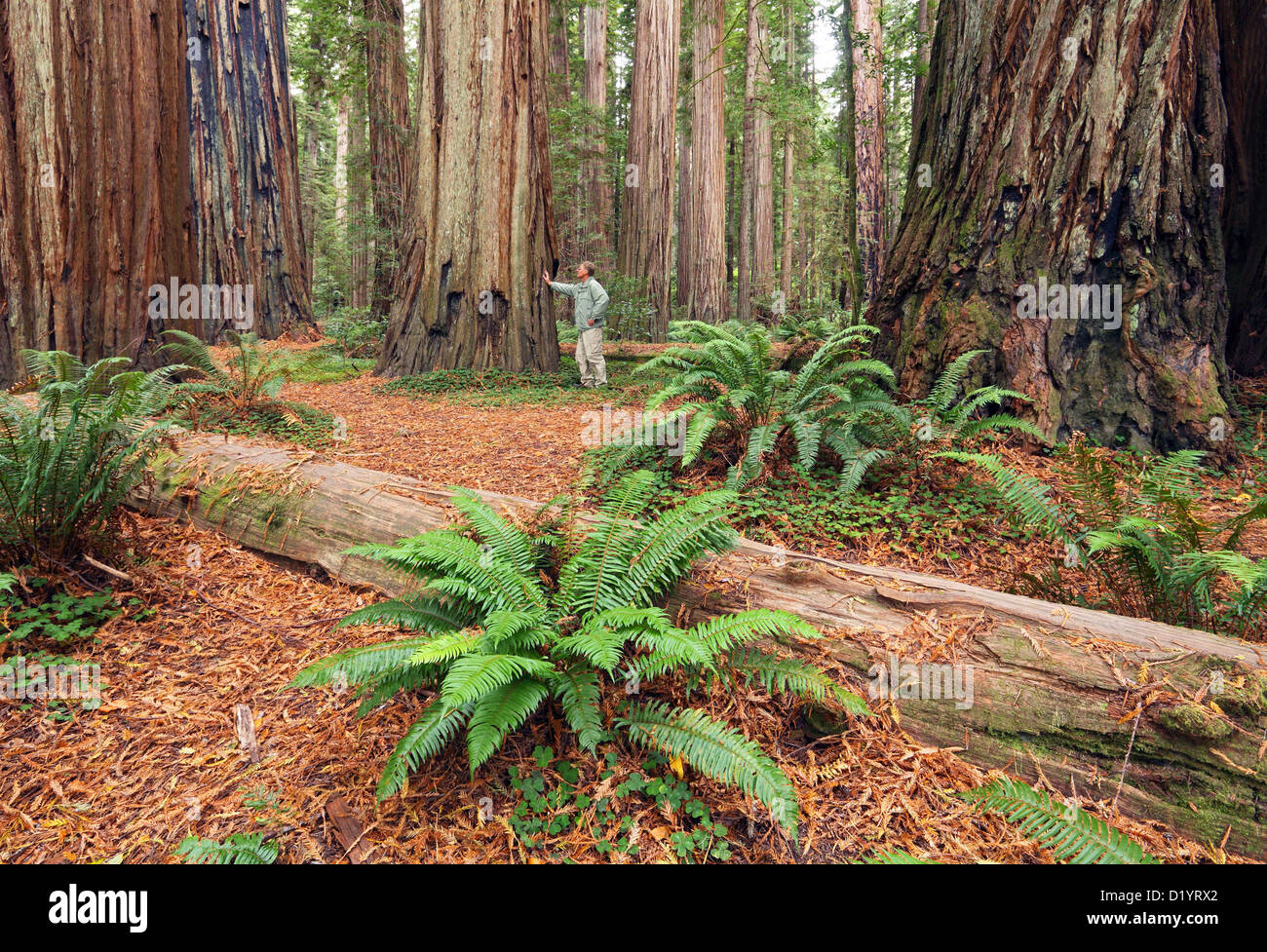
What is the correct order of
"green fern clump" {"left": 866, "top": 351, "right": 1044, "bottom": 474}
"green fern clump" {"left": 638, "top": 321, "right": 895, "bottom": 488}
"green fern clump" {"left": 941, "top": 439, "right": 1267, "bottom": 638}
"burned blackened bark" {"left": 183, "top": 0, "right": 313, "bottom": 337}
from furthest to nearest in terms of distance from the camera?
"burned blackened bark" {"left": 183, "top": 0, "right": 313, "bottom": 337}
"green fern clump" {"left": 866, "top": 351, "right": 1044, "bottom": 474}
"green fern clump" {"left": 638, "top": 321, "right": 895, "bottom": 488}
"green fern clump" {"left": 941, "top": 439, "right": 1267, "bottom": 638}

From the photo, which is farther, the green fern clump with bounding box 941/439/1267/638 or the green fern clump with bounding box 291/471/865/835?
the green fern clump with bounding box 941/439/1267/638

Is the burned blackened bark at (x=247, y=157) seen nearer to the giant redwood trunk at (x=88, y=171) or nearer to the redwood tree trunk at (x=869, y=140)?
the giant redwood trunk at (x=88, y=171)

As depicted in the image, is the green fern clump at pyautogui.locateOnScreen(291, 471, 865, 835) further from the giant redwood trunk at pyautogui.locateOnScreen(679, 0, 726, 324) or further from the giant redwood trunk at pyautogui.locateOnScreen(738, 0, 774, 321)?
the giant redwood trunk at pyautogui.locateOnScreen(738, 0, 774, 321)

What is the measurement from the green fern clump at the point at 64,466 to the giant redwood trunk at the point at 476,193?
17.1ft

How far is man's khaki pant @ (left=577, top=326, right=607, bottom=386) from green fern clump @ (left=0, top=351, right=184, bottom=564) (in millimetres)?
5587

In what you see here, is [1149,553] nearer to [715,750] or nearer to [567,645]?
[715,750]

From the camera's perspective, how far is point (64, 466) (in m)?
3.19

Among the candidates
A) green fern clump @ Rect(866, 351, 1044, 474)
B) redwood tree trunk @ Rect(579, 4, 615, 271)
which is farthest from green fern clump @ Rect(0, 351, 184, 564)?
redwood tree trunk @ Rect(579, 4, 615, 271)

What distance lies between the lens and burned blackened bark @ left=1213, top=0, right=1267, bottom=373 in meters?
5.39

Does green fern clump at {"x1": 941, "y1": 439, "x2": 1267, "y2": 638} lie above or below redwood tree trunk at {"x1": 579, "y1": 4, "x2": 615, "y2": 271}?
below

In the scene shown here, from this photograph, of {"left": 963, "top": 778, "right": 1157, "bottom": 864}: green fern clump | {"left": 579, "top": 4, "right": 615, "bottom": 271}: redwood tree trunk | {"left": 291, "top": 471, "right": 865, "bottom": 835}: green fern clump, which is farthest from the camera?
{"left": 579, "top": 4, "right": 615, "bottom": 271}: redwood tree trunk

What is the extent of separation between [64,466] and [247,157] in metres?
9.47

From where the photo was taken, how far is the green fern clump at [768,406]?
4016 millimetres

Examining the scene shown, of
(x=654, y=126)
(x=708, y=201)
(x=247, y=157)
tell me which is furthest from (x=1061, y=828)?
(x=708, y=201)
